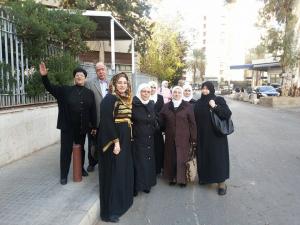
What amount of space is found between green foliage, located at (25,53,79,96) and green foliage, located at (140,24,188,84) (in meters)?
25.6

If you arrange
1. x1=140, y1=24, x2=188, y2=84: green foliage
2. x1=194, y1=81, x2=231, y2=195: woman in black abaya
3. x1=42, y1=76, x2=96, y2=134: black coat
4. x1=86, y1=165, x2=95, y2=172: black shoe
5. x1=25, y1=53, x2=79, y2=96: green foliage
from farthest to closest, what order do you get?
x1=140, y1=24, x2=188, y2=84: green foliage
x1=25, y1=53, x2=79, y2=96: green foliage
x1=86, y1=165, x2=95, y2=172: black shoe
x1=194, y1=81, x2=231, y2=195: woman in black abaya
x1=42, y1=76, x2=96, y2=134: black coat

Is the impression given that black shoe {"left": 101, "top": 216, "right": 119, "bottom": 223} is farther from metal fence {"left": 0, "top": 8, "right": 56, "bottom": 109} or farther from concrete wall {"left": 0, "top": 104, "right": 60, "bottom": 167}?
metal fence {"left": 0, "top": 8, "right": 56, "bottom": 109}

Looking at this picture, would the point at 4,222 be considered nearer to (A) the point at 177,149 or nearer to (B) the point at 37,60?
(A) the point at 177,149

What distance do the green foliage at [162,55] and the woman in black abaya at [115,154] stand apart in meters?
30.1

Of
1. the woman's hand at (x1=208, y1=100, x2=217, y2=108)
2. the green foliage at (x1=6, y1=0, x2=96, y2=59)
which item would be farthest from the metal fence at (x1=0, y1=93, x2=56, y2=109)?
the woman's hand at (x1=208, y1=100, x2=217, y2=108)

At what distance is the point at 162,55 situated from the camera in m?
36.4

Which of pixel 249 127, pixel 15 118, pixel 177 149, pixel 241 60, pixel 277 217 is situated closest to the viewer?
pixel 277 217

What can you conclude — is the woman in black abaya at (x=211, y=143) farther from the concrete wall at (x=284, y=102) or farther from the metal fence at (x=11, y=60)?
the concrete wall at (x=284, y=102)

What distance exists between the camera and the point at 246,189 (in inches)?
249

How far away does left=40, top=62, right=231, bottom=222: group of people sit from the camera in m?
4.94

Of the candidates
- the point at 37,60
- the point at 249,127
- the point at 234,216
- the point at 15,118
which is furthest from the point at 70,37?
the point at 249,127

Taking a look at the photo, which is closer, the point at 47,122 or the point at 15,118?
the point at 15,118

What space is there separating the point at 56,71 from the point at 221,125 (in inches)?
198

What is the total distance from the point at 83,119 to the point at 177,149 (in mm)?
1658
